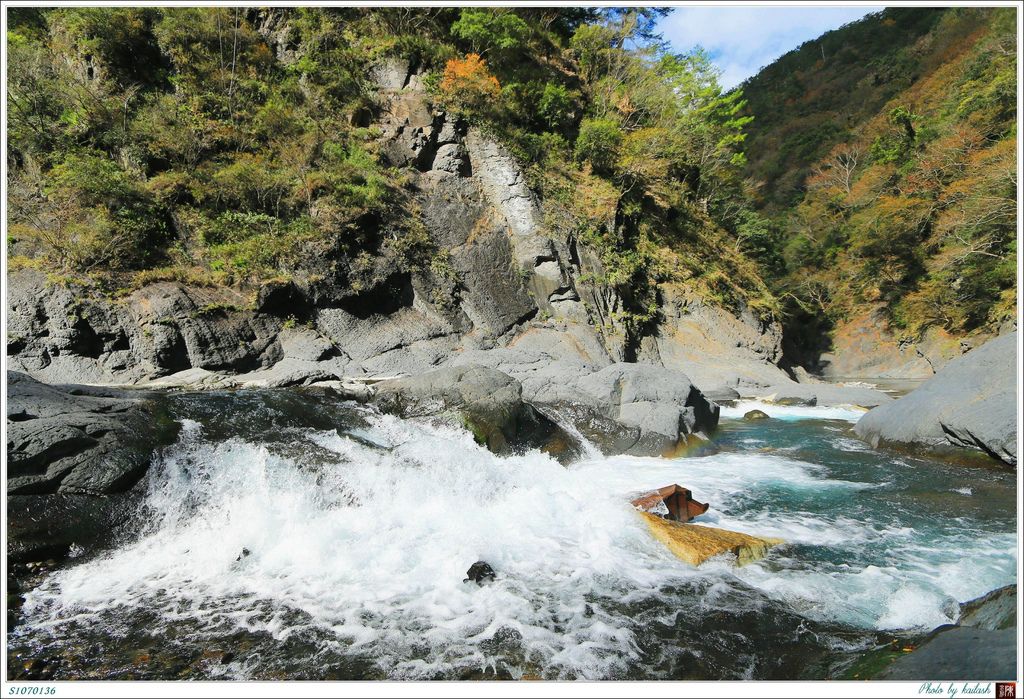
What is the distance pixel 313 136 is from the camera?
1755 cm

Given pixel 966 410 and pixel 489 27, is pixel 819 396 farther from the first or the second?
pixel 489 27

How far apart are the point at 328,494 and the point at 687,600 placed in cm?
403

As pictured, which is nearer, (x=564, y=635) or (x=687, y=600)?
(x=564, y=635)

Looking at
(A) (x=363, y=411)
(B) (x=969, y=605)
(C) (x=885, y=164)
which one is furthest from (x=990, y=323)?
(A) (x=363, y=411)

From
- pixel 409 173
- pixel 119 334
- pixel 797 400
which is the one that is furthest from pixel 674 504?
pixel 409 173

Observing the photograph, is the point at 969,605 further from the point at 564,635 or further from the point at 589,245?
the point at 589,245

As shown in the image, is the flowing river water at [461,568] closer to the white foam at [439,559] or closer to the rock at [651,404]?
the white foam at [439,559]

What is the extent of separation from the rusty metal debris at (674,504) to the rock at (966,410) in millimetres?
4860

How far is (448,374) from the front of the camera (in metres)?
9.47

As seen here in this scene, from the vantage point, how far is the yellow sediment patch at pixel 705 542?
519 cm

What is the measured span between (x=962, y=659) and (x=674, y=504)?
3408 millimetres

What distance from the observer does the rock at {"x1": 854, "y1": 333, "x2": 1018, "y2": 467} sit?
25.5 feet

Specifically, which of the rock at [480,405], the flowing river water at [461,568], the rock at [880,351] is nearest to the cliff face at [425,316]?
the rock at [480,405]

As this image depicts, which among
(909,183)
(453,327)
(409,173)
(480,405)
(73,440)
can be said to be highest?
(409,173)
